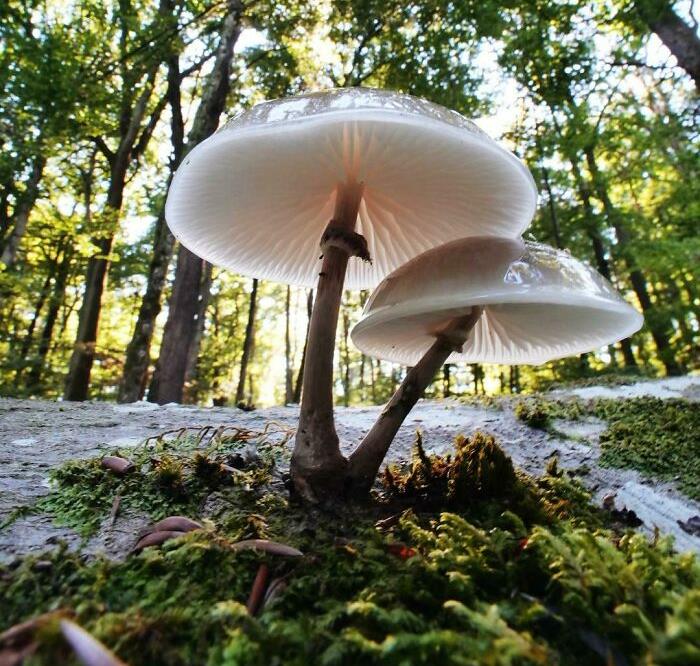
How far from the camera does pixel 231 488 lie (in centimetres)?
166

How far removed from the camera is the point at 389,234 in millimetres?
2443

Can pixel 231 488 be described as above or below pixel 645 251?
below

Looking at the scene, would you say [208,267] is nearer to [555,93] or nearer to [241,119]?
[555,93]

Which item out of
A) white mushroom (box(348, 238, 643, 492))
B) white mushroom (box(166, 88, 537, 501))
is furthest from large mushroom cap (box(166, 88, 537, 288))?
white mushroom (box(348, 238, 643, 492))

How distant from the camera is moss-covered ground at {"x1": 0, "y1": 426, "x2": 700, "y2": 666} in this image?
827 mm

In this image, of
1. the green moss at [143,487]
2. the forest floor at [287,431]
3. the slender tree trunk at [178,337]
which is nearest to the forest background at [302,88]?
the slender tree trunk at [178,337]

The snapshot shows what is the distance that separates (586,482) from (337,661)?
1452 millimetres

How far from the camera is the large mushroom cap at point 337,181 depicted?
4.48ft

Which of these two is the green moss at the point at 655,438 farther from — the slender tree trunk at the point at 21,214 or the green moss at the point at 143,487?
the slender tree trunk at the point at 21,214

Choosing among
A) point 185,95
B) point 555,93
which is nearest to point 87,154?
point 185,95

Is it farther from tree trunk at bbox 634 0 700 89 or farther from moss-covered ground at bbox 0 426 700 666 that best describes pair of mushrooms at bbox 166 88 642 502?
tree trunk at bbox 634 0 700 89

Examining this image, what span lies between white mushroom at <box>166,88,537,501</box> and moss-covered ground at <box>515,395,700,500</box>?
109 cm

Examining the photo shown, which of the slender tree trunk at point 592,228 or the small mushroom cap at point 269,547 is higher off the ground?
the slender tree trunk at point 592,228

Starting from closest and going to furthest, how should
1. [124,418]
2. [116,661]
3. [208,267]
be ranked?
[116,661], [124,418], [208,267]
